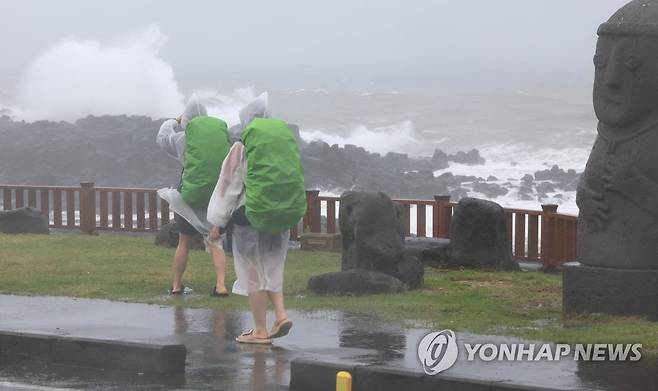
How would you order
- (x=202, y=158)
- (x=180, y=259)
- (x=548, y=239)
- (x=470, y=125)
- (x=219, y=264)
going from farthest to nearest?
(x=470, y=125), (x=548, y=239), (x=180, y=259), (x=219, y=264), (x=202, y=158)

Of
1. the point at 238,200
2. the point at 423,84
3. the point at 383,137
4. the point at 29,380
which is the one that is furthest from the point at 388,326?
the point at 423,84

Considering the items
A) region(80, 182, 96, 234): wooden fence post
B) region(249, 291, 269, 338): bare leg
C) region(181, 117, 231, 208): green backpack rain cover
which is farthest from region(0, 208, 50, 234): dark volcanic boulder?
region(249, 291, 269, 338): bare leg

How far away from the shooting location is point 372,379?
30.1 feet

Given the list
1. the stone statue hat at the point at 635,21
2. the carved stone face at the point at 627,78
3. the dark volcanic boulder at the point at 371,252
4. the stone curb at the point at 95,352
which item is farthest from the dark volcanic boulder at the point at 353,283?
the stone curb at the point at 95,352

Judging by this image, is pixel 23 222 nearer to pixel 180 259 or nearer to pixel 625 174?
pixel 180 259

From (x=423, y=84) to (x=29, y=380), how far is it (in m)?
133

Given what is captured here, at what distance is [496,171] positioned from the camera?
5784 centimetres

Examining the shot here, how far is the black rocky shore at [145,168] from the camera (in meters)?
43.2

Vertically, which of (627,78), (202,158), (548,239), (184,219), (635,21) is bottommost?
(548,239)

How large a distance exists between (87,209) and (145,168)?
838 inches

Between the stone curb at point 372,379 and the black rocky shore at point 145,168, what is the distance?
1285 inches

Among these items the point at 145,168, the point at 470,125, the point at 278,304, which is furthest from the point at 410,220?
the point at 470,125

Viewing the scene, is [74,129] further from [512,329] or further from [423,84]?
[423,84]

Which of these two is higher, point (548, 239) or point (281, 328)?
point (548, 239)
